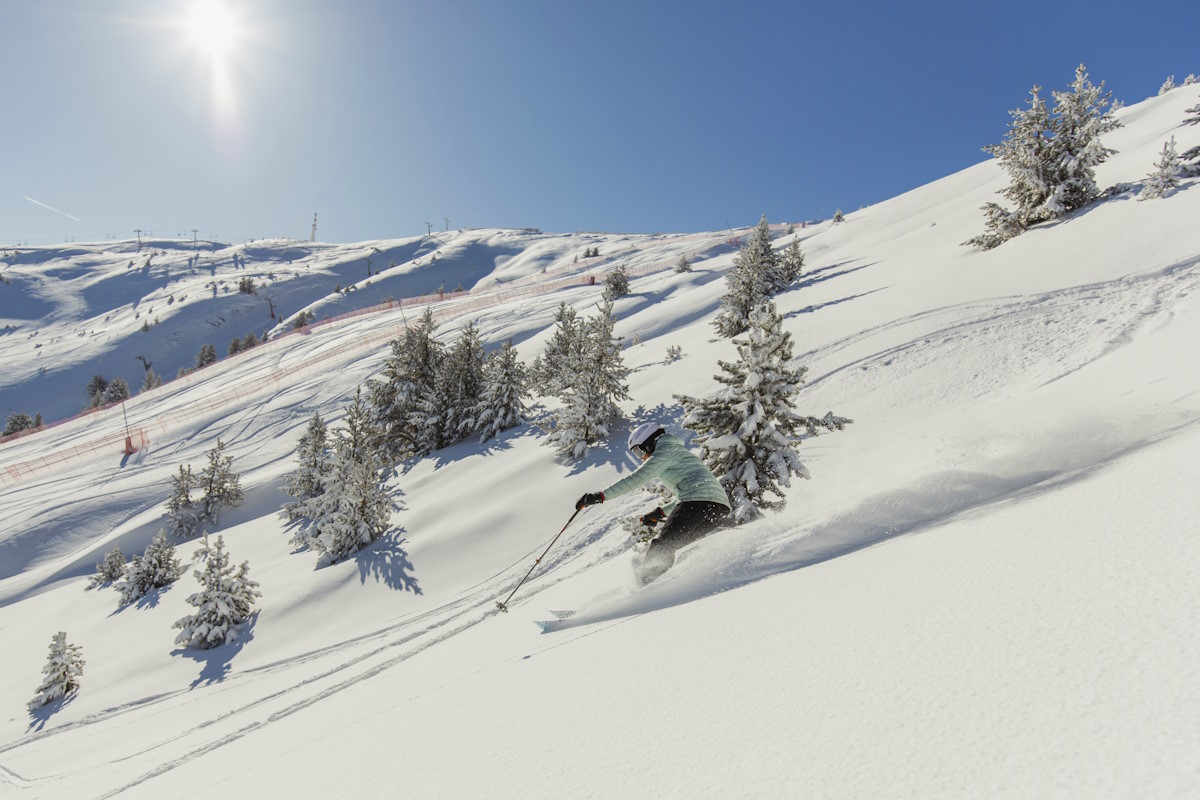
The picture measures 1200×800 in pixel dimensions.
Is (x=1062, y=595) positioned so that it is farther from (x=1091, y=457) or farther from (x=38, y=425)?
(x=38, y=425)

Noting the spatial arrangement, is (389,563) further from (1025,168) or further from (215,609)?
(1025,168)

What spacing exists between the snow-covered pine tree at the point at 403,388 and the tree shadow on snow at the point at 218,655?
1001 cm

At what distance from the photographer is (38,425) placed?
154 feet

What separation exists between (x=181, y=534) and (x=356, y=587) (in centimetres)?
1423

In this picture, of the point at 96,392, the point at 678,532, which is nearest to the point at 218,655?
the point at 678,532

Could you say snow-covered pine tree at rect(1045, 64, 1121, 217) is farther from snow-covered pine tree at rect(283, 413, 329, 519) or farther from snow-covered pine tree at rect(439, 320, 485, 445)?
snow-covered pine tree at rect(283, 413, 329, 519)

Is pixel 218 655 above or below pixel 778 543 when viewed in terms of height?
below

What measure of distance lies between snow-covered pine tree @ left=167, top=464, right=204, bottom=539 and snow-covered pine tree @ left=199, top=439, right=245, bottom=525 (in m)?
0.31

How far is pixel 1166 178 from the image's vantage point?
1391cm

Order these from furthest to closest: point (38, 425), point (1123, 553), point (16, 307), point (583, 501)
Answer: point (16, 307) < point (38, 425) < point (583, 501) < point (1123, 553)

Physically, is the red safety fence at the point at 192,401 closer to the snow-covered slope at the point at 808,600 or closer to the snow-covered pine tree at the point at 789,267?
the snow-covered slope at the point at 808,600

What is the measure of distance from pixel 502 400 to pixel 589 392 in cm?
518

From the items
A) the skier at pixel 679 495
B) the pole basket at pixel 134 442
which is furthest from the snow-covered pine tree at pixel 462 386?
the pole basket at pixel 134 442

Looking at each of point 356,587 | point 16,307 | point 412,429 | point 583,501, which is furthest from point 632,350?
point 16,307
